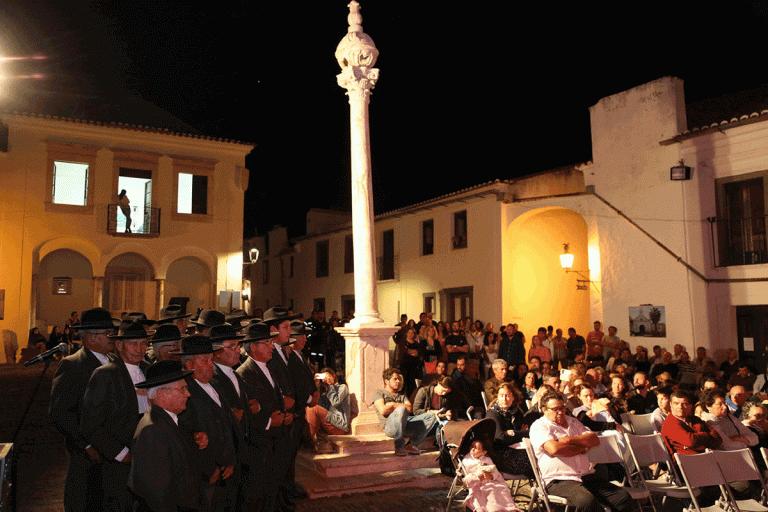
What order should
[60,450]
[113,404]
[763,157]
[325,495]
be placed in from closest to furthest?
[113,404]
[325,495]
[60,450]
[763,157]

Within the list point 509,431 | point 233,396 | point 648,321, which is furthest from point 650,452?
point 648,321

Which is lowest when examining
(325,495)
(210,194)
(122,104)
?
(325,495)

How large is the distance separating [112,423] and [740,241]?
12989mm

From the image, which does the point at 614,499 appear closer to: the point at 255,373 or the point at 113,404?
the point at 255,373

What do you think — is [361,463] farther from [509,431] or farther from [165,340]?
[165,340]

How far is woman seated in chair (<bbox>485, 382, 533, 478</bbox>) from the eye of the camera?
6160 mm

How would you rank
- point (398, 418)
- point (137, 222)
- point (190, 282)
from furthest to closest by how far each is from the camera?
point (190, 282), point (137, 222), point (398, 418)

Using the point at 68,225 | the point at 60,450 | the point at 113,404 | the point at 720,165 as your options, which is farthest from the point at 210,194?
the point at 113,404

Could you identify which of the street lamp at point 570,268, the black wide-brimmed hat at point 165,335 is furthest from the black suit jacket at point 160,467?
the street lamp at point 570,268

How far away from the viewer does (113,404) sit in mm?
4422

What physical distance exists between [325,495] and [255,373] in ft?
6.55

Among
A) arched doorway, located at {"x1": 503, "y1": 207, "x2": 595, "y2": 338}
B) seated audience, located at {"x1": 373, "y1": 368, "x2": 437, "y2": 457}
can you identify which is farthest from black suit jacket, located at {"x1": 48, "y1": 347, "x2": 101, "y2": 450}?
arched doorway, located at {"x1": 503, "y1": 207, "x2": 595, "y2": 338}

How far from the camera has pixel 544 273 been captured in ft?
61.2

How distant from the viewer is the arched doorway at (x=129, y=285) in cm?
1928
